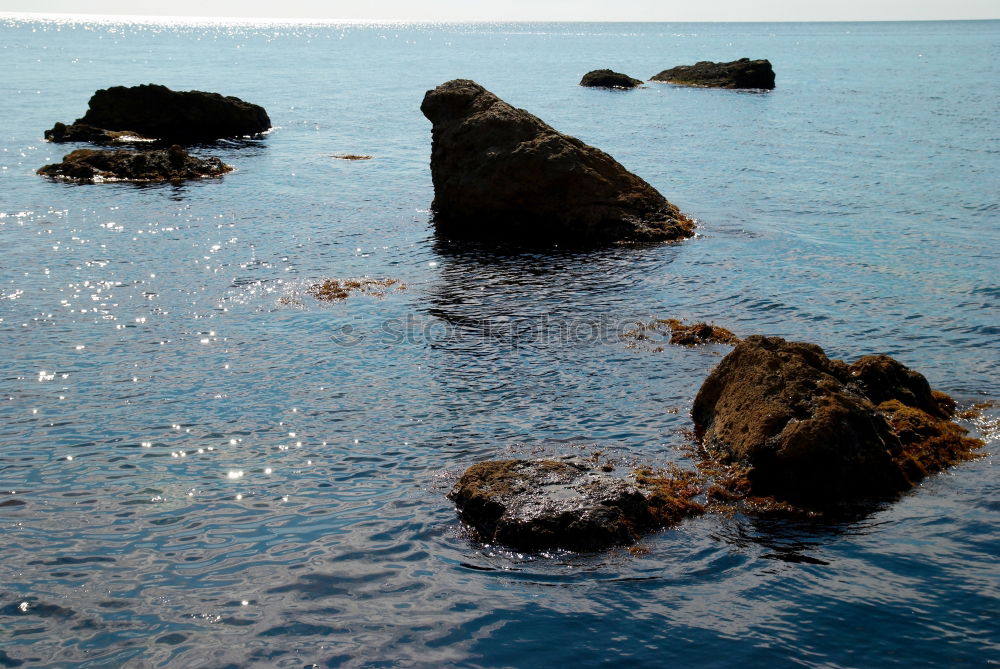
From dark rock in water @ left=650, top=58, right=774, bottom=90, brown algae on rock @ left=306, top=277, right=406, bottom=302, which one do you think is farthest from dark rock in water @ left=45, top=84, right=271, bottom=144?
dark rock in water @ left=650, top=58, right=774, bottom=90

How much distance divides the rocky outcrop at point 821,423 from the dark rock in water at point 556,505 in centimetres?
132

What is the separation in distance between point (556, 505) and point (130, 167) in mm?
30652

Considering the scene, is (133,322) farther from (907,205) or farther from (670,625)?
(907,205)

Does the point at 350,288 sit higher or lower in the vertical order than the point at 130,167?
lower

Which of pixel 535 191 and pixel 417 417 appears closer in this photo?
pixel 417 417

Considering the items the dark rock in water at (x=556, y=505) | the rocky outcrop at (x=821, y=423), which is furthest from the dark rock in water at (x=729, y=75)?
the dark rock in water at (x=556, y=505)

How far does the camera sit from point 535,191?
27156mm

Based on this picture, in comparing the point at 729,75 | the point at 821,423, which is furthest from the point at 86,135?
the point at 729,75

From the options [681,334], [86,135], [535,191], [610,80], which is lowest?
[681,334]

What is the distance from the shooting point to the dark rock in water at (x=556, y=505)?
11.0 m

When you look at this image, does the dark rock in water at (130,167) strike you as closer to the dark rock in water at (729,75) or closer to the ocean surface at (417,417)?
the ocean surface at (417,417)

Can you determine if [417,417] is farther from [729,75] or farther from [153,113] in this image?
[729,75]

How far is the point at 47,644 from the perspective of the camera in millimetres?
9305

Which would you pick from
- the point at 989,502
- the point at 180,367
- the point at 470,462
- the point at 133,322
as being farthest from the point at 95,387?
the point at 989,502
